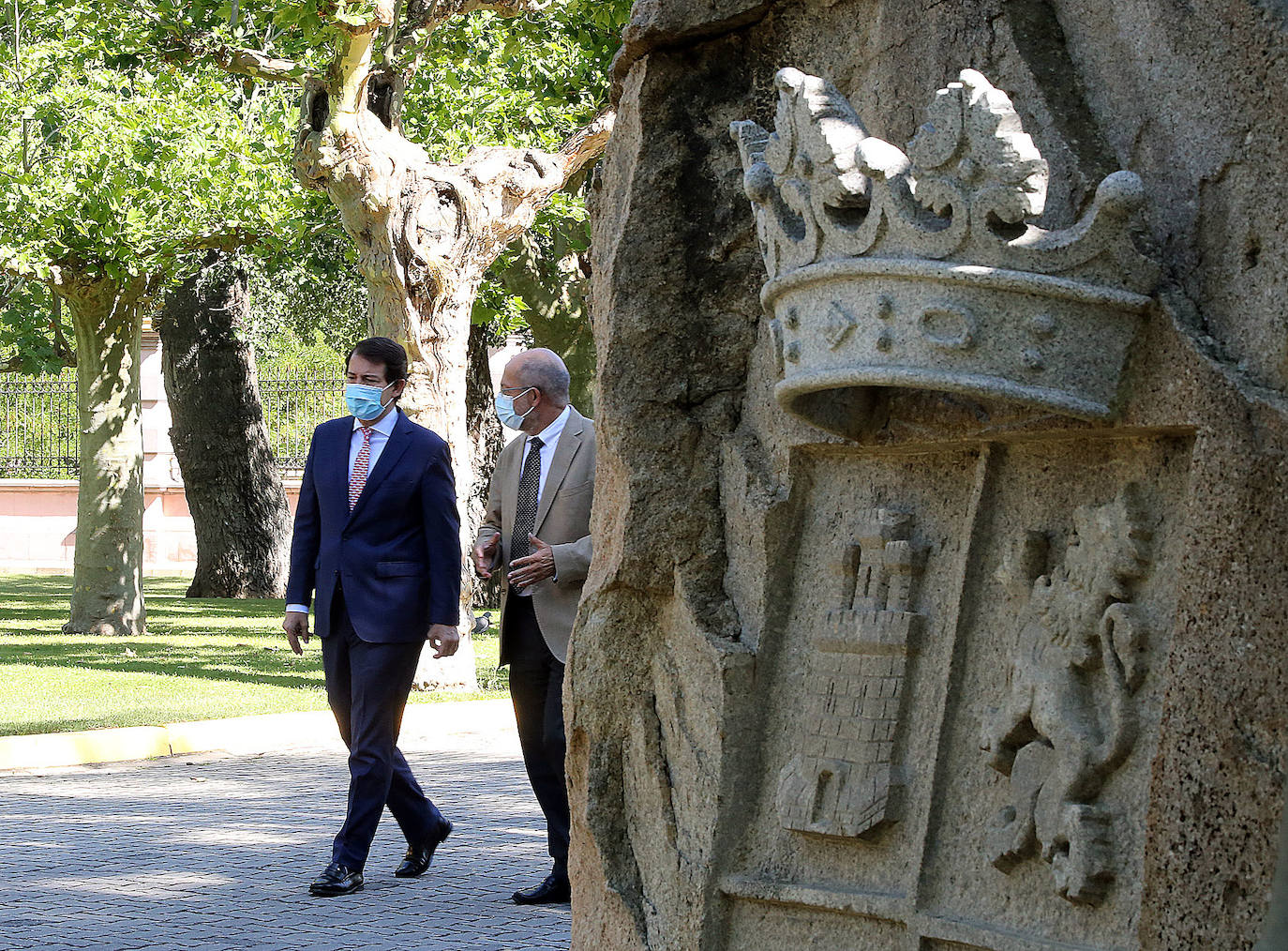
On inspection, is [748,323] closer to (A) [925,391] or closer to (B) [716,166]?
(B) [716,166]

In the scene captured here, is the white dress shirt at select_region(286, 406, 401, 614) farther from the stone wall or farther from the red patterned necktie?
the stone wall

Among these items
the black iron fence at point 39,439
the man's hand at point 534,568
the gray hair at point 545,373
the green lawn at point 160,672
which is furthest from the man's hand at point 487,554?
the black iron fence at point 39,439

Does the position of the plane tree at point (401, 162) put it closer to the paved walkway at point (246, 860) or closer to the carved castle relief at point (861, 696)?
the paved walkway at point (246, 860)

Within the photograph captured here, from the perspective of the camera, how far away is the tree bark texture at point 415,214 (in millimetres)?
11977

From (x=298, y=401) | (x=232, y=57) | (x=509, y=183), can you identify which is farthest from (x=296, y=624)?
(x=298, y=401)

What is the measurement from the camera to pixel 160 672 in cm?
1321

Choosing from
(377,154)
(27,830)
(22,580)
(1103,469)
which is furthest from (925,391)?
(22,580)

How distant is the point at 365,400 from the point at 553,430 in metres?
0.76

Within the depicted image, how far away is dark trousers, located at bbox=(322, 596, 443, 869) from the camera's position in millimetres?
6348

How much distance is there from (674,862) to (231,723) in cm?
689

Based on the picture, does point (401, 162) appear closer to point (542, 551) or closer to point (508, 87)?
point (508, 87)

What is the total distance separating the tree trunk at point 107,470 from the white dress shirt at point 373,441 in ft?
33.0

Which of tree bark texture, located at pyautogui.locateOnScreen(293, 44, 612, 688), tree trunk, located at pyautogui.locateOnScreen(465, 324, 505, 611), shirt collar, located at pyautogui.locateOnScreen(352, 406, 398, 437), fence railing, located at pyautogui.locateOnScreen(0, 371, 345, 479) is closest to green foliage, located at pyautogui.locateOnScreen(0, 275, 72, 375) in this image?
fence railing, located at pyautogui.locateOnScreen(0, 371, 345, 479)

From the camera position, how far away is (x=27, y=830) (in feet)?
25.6
